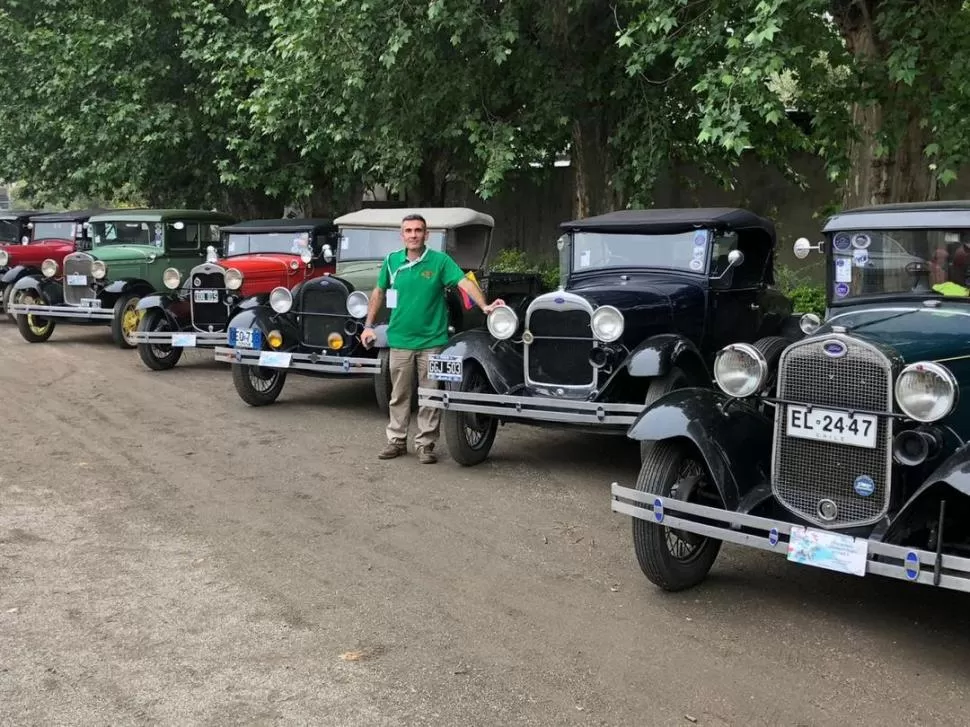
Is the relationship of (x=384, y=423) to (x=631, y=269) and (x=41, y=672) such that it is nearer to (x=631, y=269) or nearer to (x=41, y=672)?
(x=631, y=269)

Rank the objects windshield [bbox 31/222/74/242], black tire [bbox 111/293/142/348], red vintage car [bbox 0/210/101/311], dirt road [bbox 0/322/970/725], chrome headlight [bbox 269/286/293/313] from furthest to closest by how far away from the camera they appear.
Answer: windshield [bbox 31/222/74/242]
red vintage car [bbox 0/210/101/311]
black tire [bbox 111/293/142/348]
chrome headlight [bbox 269/286/293/313]
dirt road [bbox 0/322/970/725]

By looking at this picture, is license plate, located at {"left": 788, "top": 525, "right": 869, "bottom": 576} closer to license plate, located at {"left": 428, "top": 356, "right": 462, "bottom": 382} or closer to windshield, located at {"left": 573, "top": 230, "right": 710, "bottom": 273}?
license plate, located at {"left": 428, "top": 356, "right": 462, "bottom": 382}

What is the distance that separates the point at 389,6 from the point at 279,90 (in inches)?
93.9

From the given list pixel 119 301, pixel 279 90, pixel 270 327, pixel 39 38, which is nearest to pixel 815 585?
pixel 270 327

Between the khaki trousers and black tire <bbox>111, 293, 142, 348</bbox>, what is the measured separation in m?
6.86

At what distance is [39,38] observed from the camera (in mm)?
16750

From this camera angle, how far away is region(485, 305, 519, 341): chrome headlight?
6918mm

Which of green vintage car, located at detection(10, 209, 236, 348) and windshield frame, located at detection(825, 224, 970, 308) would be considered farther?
green vintage car, located at detection(10, 209, 236, 348)

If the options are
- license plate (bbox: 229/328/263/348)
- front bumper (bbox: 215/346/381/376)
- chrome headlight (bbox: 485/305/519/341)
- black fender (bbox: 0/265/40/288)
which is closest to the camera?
chrome headlight (bbox: 485/305/519/341)

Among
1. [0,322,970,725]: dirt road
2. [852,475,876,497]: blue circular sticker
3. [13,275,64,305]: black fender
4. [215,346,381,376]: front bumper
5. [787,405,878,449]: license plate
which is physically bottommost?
[0,322,970,725]: dirt road

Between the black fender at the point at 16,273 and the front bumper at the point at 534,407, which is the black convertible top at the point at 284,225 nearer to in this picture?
the black fender at the point at 16,273

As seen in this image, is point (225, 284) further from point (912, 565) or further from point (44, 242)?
point (912, 565)

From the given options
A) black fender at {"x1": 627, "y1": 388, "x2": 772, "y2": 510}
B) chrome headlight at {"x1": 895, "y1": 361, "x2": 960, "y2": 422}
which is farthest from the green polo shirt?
chrome headlight at {"x1": 895, "y1": 361, "x2": 960, "y2": 422}

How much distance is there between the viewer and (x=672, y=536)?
192 inches
